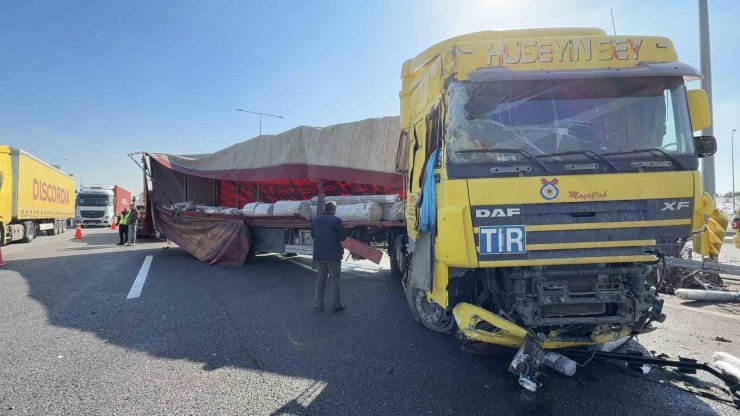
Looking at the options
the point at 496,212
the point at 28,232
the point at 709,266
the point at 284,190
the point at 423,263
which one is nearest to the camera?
the point at 496,212

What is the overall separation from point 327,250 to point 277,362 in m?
2.13

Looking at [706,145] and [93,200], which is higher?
[93,200]

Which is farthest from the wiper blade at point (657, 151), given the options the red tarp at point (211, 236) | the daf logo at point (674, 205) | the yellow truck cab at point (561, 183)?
the red tarp at point (211, 236)

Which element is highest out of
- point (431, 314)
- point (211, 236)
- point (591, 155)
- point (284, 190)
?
point (284, 190)

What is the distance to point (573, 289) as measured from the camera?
10.3ft

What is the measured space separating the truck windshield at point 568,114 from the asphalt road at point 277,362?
2.03 metres

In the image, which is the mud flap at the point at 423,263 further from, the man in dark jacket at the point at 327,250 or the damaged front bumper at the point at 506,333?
the man in dark jacket at the point at 327,250

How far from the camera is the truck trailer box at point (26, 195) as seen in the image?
14162mm

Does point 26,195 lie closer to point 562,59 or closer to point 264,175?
point 264,175

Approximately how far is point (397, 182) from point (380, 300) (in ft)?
6.66

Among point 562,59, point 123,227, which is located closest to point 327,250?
point 562,59

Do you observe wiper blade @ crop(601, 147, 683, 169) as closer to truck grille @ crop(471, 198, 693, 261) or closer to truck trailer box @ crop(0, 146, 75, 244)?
truck grille @ crop(471, 198, 693, 261)

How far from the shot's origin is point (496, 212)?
3.01m

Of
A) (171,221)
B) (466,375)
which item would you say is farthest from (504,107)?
(171,221)
